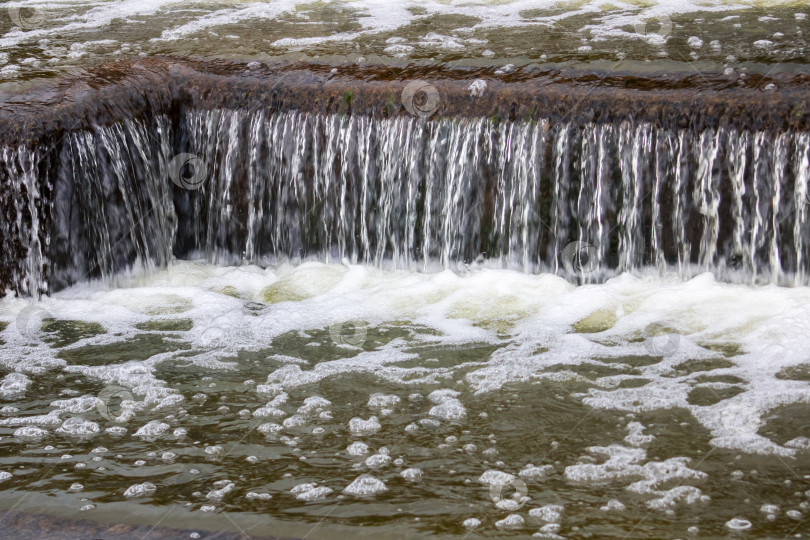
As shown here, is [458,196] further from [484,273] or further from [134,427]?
[134,427]

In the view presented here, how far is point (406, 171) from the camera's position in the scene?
18.4 ft

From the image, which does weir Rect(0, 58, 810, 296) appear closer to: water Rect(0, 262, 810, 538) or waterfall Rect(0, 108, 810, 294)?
waterfall Rect(0, 108, 810, 294)

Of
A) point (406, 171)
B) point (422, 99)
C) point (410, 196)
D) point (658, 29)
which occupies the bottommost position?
point (410, 196)

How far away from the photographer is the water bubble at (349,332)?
180 inches

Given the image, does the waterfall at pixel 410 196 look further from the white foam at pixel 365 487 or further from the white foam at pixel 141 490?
the white foam at pixel 365 487

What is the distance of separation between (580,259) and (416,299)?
91 centimetres

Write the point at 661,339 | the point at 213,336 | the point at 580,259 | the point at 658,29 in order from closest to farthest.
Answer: the point at 661,339, the point at 213,336, the point at 580,259, the point at 658,29

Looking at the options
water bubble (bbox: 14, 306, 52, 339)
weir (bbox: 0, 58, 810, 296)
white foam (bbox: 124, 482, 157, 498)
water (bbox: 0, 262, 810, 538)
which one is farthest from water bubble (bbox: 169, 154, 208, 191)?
white foam (bbox: 124, 482, 157, 498)

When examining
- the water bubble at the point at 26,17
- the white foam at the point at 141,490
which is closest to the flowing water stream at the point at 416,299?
the white foam at the point at 141,490

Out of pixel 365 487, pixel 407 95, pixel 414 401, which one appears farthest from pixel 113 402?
pixel 407 95

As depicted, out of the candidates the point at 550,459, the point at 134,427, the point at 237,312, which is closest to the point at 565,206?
the point at 237,312

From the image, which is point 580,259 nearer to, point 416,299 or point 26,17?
point 416,299

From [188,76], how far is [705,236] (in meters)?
3.08

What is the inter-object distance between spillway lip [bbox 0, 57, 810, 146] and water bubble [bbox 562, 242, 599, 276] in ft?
2.16
